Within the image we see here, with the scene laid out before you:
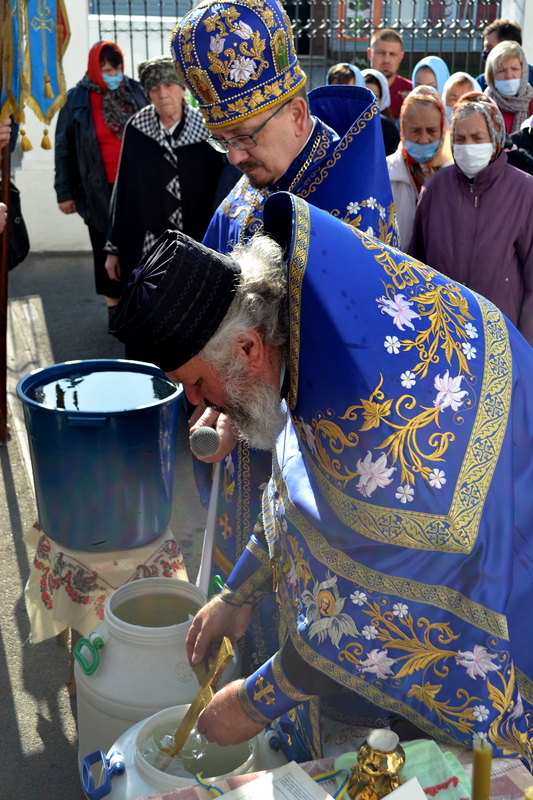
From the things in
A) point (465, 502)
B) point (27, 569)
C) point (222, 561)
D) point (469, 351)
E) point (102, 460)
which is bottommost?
point (27, 569)

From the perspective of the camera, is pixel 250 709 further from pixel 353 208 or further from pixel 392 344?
pixel 353 208

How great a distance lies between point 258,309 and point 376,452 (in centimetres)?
36

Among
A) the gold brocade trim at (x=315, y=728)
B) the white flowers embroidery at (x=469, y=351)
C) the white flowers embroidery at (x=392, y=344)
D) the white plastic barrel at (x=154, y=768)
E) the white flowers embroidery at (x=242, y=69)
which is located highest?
the white flowers embroidery at (x=242, y=69)

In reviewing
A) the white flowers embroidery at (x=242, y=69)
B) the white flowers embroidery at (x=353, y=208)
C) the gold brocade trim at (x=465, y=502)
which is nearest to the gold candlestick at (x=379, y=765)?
the gold brocade trim at (x=465, y=502)

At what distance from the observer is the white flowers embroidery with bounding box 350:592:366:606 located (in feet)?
4.87

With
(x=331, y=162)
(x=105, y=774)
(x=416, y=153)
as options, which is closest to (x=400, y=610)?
(x=105, y=774)

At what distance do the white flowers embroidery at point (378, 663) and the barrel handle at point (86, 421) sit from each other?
129 cm

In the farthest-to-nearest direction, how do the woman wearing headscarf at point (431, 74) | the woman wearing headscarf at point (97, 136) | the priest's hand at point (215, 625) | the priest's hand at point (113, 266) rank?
the woman wearing headscarf at point (431, 74) < the woman wearing headscarf at point (97, 136) < the priest's hand at point (113, 266) < the priest's hand at point (215, 625)

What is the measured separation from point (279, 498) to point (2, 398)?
10.9 feet

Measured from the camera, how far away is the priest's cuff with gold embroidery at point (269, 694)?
1578mm

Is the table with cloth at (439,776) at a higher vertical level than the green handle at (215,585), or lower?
higher

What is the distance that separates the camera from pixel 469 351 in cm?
144

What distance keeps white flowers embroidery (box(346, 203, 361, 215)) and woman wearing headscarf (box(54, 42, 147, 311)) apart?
4150mm

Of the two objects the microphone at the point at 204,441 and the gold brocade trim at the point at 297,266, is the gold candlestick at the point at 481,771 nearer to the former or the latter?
the gold brocade trim at the point at 297,266
